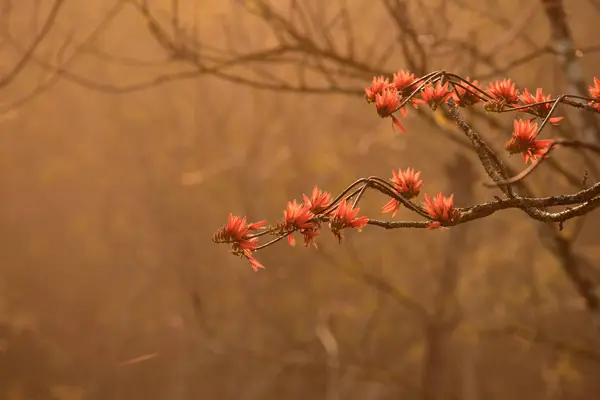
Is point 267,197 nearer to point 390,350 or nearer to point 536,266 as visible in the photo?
point 390,350

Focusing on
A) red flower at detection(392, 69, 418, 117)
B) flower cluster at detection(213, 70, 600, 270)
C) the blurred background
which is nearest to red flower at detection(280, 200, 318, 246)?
flower cluster at detection(213, 70, 600, 270)

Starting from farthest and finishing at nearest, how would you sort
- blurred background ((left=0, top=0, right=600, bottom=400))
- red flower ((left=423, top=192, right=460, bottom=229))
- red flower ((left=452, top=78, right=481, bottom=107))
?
blurred background ((left=0, top=0, right=600, bottom=400)) < red flower ((left=452, top=78, right=481, bottom=107)) < red flower ((left=423, top=192, right=460, bottom=229))

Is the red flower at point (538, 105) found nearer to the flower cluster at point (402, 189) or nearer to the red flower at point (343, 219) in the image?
the flower cluster at point (402, 189)

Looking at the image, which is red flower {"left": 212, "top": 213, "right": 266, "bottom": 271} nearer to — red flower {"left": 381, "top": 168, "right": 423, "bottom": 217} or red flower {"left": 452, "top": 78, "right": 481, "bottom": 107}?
red flower {"left": 381, "top": 168, "right": 423, "bottom": 217}

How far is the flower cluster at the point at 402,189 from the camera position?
0.68m

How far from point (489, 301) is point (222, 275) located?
2.48 meters

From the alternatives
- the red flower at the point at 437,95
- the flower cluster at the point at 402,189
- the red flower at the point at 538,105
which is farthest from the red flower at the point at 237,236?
the red flower at the point at 538,105

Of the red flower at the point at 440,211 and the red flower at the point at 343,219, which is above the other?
the red flower at the point at 343,219

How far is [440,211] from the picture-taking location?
68 centimetres

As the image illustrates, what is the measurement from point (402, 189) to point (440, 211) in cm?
8

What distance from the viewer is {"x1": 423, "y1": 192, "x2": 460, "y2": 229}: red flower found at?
67 cm

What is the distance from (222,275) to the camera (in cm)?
581

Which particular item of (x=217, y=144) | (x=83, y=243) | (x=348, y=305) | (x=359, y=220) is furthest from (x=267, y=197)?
(x=359, y=220)

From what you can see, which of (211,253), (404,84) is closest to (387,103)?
(404,84)
